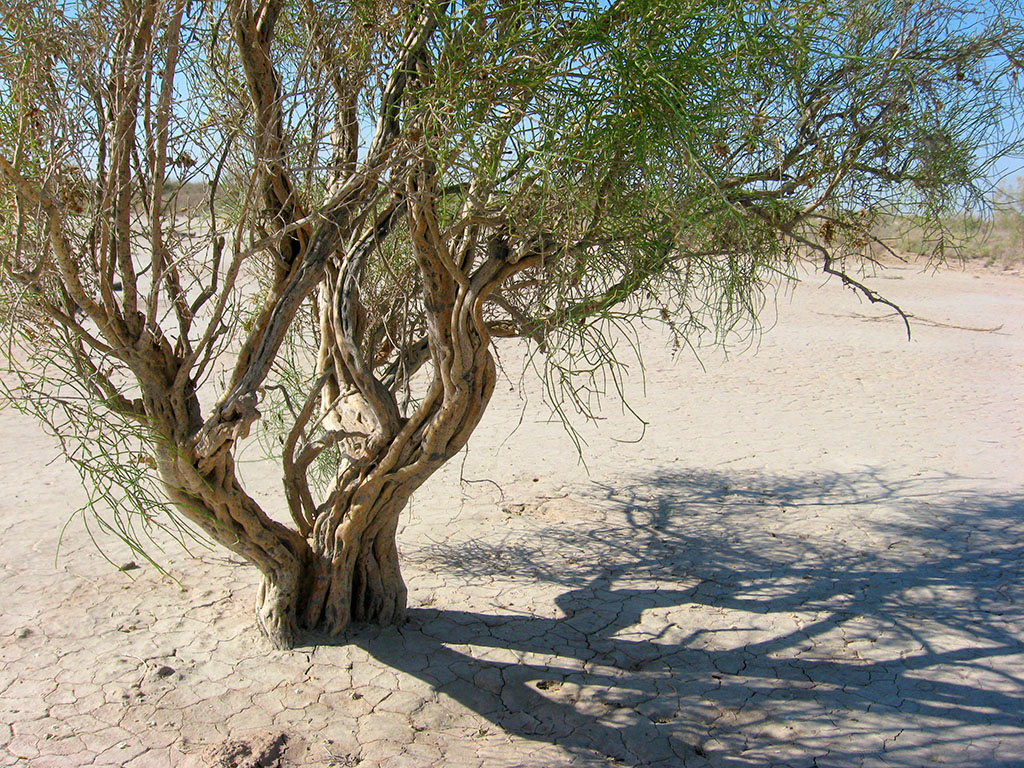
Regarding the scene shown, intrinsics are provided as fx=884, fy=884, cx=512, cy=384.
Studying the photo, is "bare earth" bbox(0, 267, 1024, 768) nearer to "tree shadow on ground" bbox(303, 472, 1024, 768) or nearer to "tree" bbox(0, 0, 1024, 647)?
"tree shadow on ground" bbox(303, 472, 1024, 768)

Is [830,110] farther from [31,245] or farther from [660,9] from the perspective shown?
[31,245]

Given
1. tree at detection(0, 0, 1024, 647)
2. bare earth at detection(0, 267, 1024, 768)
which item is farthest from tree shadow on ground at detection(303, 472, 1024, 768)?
tree at detection(0, 0, 1024, 647)

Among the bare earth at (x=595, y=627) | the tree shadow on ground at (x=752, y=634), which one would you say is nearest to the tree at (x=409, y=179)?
the bare earth at (x=595, y=627)

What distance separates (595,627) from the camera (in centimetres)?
430

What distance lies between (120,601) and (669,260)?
3.25 m

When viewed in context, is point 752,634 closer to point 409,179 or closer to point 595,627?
point 595,627

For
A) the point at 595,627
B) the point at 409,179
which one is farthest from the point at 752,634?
the point at 409,179

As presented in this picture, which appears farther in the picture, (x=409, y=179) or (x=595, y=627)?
(x=595, y=627)

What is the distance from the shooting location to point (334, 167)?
285 cm

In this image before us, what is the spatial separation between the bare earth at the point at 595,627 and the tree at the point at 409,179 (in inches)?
22.0

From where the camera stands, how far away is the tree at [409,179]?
254 cm

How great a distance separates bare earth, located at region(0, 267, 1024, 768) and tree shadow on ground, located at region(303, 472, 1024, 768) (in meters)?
0.02

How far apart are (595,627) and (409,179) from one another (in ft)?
8.07

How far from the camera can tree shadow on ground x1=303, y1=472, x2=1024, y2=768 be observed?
343 centimetres
